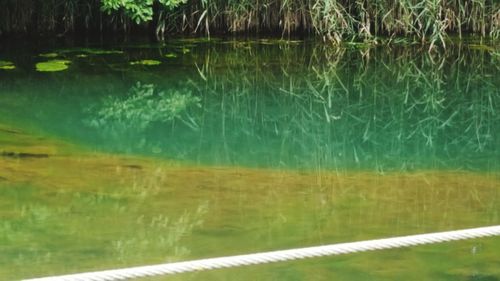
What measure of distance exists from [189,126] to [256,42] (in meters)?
3.36

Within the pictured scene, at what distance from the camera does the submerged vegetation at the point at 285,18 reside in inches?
359

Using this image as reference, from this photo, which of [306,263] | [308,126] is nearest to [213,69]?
[308,126]

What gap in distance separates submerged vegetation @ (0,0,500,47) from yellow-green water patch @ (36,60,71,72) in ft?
3.92

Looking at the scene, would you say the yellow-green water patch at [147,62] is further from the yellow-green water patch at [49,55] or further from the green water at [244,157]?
the yellow-green water patch at [49,55]

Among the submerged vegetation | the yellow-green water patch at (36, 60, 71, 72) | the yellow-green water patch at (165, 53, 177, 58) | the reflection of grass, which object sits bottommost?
the reflection of grass

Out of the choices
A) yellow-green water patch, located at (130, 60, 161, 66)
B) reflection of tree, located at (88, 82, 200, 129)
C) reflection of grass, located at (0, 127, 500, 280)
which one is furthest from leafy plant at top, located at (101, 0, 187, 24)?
reflection of grass, located at (0, 127, 500, 280)

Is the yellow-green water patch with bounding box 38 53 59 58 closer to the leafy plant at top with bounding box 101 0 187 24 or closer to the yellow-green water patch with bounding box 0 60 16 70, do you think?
the yellow-green water patch with bounding box 0 60 16 70

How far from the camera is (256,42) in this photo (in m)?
9.25

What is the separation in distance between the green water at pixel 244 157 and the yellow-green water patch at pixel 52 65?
1.9 inches

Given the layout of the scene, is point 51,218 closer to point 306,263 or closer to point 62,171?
point 62,171

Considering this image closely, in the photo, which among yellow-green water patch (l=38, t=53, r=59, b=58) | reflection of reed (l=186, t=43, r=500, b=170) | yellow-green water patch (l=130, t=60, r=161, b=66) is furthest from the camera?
yellow-green water patch (l=38, t=53, r=59, b=58)

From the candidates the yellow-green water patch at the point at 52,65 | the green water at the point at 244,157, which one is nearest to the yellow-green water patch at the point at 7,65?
the green water at the point at 244,157

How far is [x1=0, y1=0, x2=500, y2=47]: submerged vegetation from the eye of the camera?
912 centimetres

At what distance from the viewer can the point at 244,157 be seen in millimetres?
5262
